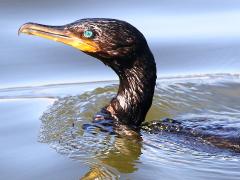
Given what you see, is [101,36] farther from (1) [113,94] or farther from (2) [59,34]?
(1) [113,94]

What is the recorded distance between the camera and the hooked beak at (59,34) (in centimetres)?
636

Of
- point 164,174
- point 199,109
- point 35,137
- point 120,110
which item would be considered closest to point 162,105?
point 199,109

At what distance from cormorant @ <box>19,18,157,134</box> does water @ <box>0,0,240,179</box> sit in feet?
1.24

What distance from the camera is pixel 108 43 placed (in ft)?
20.7

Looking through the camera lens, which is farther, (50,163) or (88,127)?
(88,127)

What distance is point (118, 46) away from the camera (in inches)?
249

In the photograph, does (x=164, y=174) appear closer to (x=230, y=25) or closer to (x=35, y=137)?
(x=35, y=137)

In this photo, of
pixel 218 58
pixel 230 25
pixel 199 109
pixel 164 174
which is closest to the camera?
pixel 164 174

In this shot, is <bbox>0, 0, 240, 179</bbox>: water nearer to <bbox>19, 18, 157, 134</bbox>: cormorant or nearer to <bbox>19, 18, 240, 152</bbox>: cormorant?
<bbox>19, 18, 240, 152</bbox>: cormorant

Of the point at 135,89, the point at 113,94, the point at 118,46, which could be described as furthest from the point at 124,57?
the point at 113,94

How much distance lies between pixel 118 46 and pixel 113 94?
1717 millimetres

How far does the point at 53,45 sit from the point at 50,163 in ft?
11.3

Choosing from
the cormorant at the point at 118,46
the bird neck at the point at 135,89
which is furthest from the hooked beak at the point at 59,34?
the bird neck at the point at 135,89

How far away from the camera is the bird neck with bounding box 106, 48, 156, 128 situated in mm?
6484
